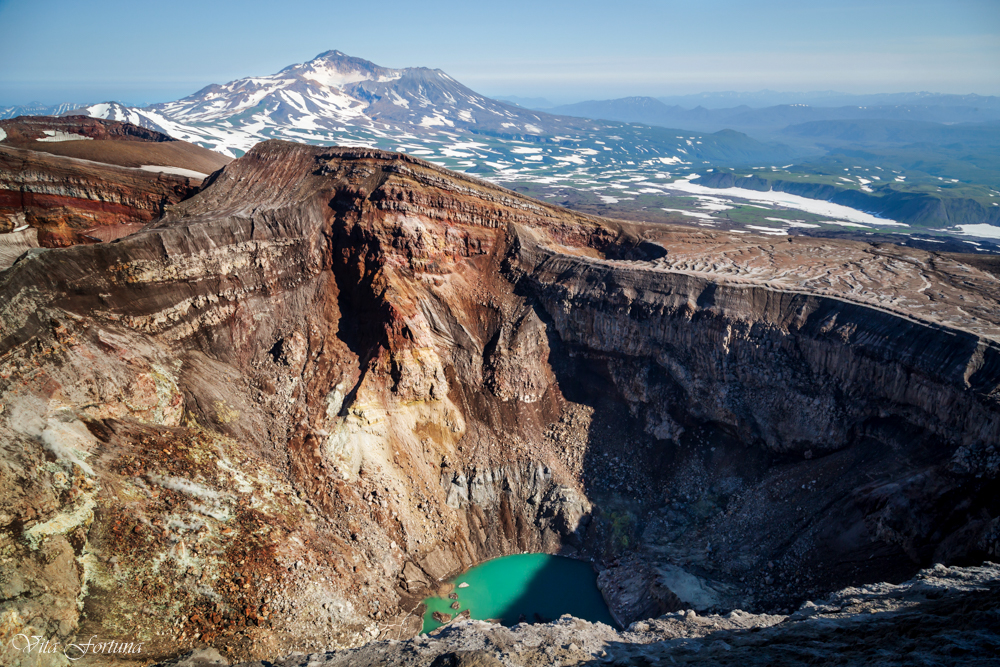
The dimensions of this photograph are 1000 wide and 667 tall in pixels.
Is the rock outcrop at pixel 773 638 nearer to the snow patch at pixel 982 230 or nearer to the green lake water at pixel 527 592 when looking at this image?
the green lake water at pixel 527 592

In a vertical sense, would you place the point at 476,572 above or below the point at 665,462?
below

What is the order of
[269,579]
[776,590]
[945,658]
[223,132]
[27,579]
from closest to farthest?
[945,658]
[27,579]
[269,579]
[776,590]
[223,132]

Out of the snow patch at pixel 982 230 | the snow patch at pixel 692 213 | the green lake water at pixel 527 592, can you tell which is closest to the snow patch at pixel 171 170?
the green lake water at pixel 527 592

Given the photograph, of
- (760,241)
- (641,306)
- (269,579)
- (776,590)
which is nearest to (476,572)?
(269,579)

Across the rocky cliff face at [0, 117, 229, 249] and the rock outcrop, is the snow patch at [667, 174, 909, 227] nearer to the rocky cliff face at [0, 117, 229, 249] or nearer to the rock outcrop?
the rock outcrop

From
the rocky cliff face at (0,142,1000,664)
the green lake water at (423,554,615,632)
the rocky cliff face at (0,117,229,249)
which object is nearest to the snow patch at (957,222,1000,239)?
the rocky cliff face at (0,142,1000,664)

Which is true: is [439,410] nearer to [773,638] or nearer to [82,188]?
[773,638]

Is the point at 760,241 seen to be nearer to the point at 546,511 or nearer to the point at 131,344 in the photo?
the point at 546,511
